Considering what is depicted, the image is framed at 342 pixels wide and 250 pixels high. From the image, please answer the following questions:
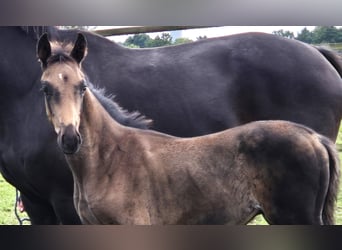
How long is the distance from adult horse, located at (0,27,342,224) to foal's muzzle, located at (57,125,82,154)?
0.33 metres

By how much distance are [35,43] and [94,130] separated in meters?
0.60

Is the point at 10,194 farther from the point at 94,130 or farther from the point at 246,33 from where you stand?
the point at 246,33

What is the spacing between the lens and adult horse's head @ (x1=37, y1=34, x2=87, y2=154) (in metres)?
2.19

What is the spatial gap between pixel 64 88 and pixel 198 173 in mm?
725

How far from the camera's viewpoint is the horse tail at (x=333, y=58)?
9.26ft

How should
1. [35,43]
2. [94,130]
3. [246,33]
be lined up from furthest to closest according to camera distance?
1. [246,33]
2. [35,43]
3. [94,130]

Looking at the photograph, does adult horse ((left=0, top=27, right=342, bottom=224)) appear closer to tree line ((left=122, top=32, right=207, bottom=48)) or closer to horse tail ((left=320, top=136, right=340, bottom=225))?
tree line ((left=122, top=32, right=207, bottom=48))

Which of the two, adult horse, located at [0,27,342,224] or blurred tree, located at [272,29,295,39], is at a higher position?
blurred tree, located at [272,29,295,39]

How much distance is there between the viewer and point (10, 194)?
9.04 feet

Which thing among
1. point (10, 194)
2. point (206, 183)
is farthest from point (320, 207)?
point (10, 194)

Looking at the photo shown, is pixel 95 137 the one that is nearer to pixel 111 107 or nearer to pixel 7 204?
pixel 111 107

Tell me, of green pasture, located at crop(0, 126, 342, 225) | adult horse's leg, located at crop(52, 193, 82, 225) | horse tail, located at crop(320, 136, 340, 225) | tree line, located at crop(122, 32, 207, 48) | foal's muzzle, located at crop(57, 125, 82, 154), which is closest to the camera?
foal's muzzle, located at crop(57, 125, 82, 154)

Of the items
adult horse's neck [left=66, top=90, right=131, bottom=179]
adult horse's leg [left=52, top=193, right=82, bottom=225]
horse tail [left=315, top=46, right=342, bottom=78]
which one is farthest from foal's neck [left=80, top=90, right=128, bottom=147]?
horse tail [left=315, top=46, right=342, bottom=78]

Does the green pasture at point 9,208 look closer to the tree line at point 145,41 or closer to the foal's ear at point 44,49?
the foal's ear at point 44,49
